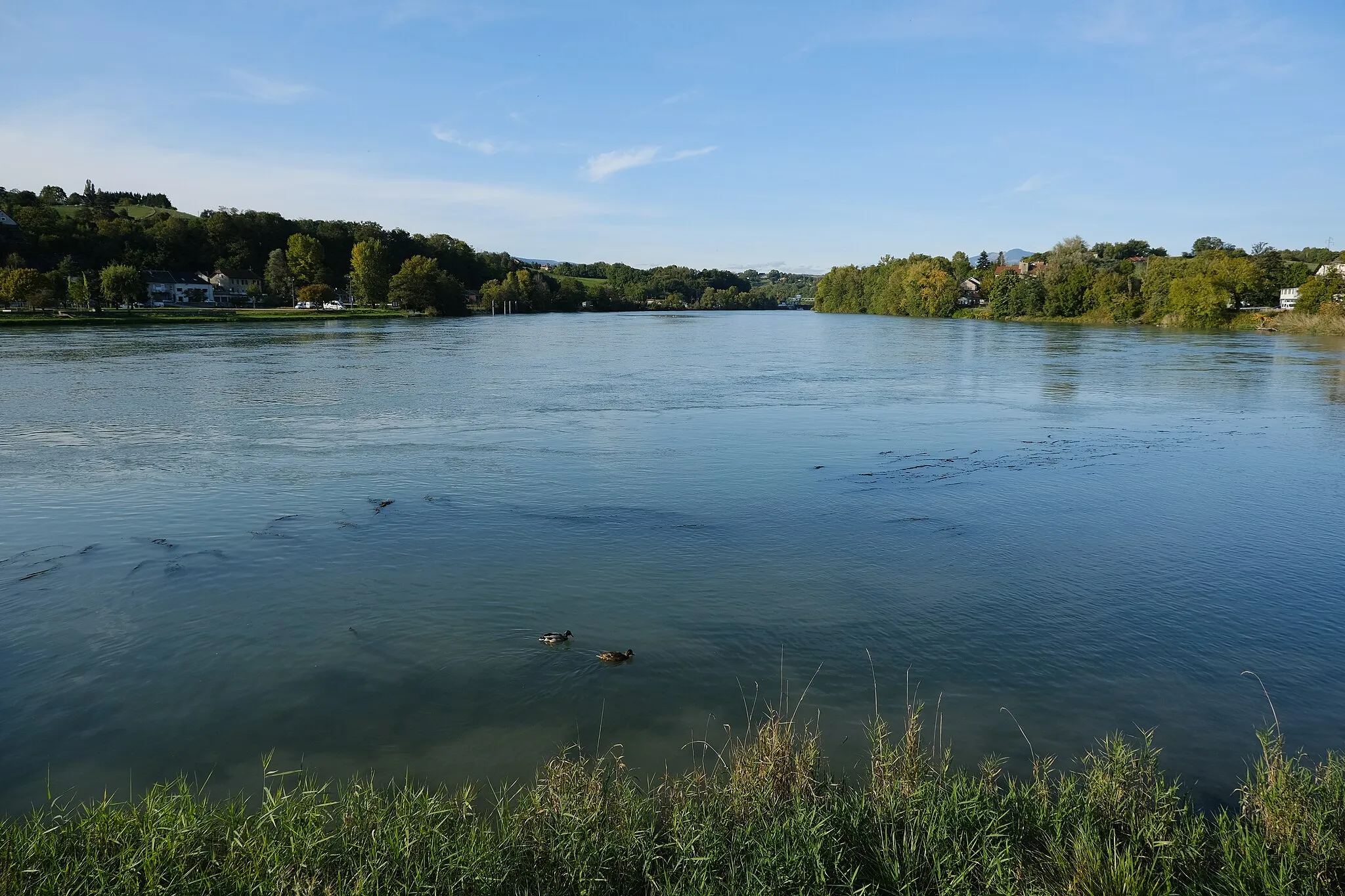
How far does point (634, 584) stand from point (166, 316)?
82821 mm

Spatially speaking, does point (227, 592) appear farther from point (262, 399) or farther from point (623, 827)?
point (262, 399)

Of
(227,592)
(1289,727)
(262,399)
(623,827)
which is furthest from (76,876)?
(262,399)

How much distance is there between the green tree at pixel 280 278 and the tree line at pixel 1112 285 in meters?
92.7

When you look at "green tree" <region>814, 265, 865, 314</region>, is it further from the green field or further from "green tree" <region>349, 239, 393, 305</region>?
the green field

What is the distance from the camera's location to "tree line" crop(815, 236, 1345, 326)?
7738cm

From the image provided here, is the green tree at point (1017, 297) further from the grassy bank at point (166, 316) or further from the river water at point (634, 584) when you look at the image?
the river water at point (634, 584)

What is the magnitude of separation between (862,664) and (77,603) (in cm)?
870

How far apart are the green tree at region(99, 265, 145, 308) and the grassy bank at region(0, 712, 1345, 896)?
9453 cm

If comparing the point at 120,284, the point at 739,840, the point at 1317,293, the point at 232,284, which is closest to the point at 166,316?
the point at 120,284

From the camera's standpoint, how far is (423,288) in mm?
107312

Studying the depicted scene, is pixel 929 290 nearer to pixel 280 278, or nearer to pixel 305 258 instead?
pixel 305 258

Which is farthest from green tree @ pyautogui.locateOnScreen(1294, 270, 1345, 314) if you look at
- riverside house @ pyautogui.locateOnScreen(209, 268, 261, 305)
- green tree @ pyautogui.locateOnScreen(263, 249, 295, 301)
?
riverside house @ pyautogui.locateOnScreen(209, 268, 261, 305)

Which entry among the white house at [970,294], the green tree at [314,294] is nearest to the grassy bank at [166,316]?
the green tree at [314,294]

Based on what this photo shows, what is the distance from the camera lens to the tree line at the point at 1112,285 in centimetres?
7738
